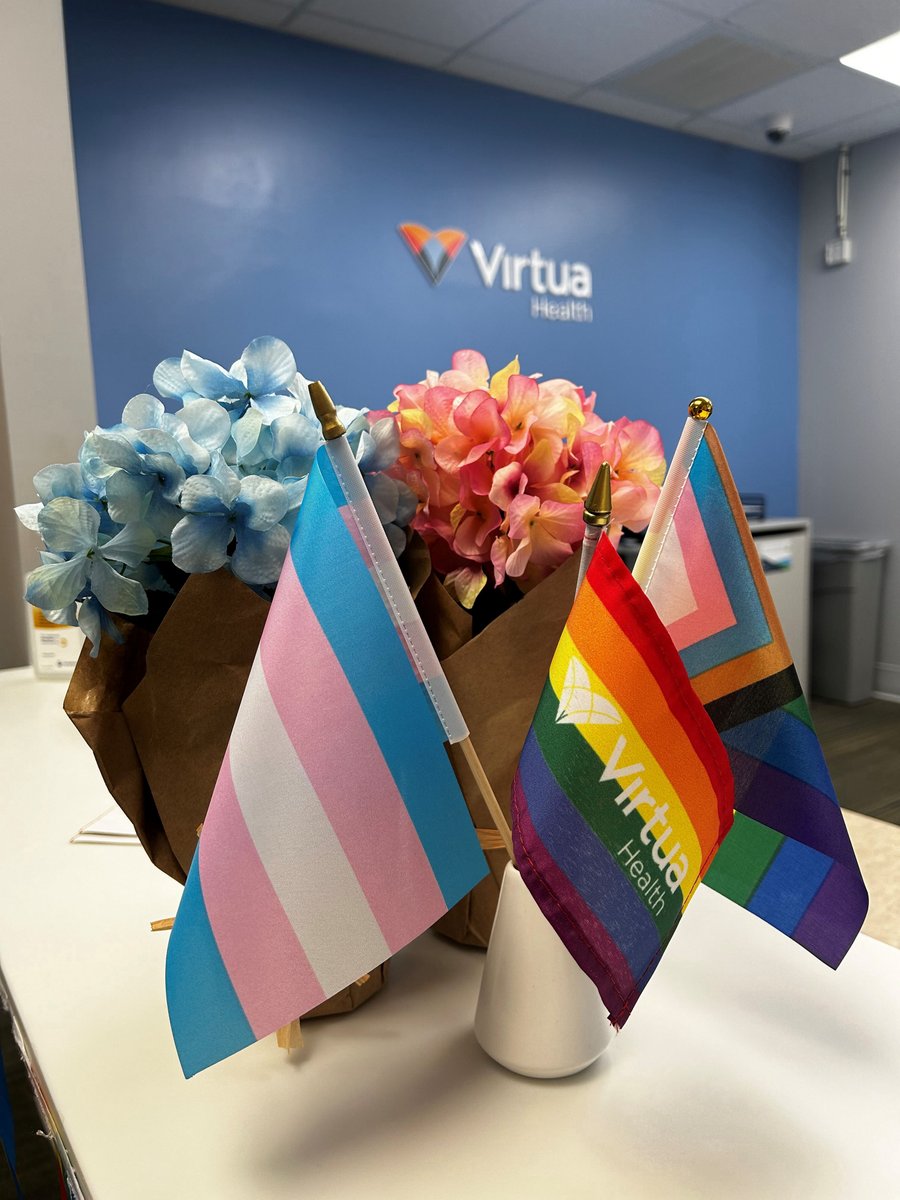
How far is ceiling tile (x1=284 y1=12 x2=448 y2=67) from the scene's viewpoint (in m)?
3.27

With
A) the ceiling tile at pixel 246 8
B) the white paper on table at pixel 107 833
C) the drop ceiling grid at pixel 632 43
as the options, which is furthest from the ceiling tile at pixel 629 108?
the white paper on table at pixel 107 833

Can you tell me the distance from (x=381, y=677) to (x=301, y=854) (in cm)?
10

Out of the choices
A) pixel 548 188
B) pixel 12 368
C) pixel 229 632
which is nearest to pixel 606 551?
pixel 229 632

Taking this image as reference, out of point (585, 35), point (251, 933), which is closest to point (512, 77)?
point (585, 35)

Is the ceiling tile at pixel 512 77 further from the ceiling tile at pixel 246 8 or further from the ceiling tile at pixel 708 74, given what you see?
the ceiling tile at pixel 246 8

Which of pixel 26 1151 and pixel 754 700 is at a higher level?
pixel 754 700

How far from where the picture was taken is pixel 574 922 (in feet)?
1.58

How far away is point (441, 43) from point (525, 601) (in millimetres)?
3529

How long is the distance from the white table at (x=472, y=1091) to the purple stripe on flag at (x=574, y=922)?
4.7 inches

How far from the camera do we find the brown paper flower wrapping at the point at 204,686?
1.93ft

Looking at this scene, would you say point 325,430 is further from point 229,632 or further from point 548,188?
point 548,188

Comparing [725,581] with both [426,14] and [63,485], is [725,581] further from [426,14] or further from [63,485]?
[426,14]

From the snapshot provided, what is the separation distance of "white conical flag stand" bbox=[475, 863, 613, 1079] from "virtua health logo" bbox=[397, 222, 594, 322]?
354cm

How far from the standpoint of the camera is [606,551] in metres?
0.49
